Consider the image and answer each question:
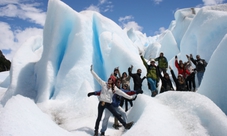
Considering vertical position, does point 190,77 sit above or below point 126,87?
below

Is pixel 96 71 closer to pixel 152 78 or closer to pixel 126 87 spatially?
pixel 152 78

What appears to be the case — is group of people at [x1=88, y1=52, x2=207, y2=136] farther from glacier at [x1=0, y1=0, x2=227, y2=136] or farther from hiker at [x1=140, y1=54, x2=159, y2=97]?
glacier at [x1=0, y1=0, x2=227, y2=136]

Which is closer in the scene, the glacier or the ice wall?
the glacier

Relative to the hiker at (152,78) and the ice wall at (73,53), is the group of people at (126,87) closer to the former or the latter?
the hiker at (152,78)

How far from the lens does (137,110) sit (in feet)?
16.7

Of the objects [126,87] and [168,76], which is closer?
[126,87]

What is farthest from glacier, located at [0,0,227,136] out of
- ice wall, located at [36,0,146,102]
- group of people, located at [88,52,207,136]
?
group of people, located at [88,52,207,136]

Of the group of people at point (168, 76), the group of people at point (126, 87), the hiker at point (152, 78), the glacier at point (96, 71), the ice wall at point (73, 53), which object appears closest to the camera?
the glacier at point (96, 71)

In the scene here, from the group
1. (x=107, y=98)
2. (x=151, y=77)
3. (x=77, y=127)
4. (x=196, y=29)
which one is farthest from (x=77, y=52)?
(x=196, y=29)

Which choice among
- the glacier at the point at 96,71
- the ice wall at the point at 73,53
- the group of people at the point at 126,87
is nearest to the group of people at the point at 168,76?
the group of people at the point at 126,87

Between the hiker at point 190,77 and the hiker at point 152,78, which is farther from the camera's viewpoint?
the hiker at point 190,77

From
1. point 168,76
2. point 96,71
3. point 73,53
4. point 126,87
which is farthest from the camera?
point 96,71

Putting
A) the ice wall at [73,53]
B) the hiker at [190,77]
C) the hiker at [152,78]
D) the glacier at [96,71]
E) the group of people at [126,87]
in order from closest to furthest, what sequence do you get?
the glacier at [96,71], the group of people at [126,87], the hiker at [152,78], the hiker at [190,77], the ice wall at [73,53]

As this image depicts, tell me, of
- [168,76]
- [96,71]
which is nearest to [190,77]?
[168,76]
